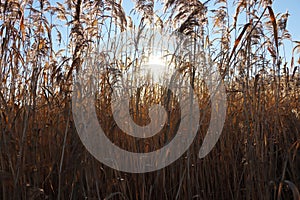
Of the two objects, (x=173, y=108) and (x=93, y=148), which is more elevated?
(x=173, y=108)

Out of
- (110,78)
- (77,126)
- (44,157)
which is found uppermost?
(110,78)

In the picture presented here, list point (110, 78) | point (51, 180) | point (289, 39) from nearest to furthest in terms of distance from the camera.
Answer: point (51, 180)
point (110, 78)
point (289, 39)

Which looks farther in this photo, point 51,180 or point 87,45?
point 87,45

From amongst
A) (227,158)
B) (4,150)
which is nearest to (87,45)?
(4,150)

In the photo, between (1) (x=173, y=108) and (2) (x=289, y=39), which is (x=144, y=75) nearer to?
(1) (x=173, y=108)

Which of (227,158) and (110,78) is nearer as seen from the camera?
(227,158)

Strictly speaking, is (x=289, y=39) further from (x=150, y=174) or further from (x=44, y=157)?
(x=44, y=157)

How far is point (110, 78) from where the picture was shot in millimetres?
2254

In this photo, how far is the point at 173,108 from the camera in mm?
2289

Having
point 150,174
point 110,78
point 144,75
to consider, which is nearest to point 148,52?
point 144,75

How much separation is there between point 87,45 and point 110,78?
9.8 inches

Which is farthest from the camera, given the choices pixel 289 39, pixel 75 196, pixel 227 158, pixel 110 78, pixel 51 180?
pixel 289 39

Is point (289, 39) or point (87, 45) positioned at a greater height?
point (289, 39)

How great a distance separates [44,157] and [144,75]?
1185mm
